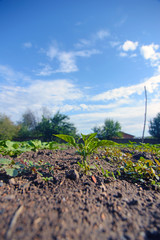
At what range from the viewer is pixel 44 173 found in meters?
1.81

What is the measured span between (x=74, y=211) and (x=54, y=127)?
20899mm

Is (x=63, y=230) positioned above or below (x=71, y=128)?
below

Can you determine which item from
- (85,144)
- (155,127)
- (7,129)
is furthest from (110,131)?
(85,144)

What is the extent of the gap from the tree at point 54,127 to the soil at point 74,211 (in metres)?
20.0

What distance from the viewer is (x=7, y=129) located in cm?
2641

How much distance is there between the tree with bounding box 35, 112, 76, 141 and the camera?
70.8ft

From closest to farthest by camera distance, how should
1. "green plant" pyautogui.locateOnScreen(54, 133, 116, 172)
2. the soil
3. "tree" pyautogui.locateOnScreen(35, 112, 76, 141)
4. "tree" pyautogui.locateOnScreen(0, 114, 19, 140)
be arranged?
1. the soil
2. "green plant" pyautogui.locateOnScreen(54, 133, 116, 172)
3. "tree" pyautogui.locateOnScreen(35, 112, 76, 141)
4. "tree" pyautogui.locateOnScreen(0, 114, 19, 140)

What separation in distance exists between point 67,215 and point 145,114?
23.0 metres

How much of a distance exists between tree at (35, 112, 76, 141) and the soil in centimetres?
1997

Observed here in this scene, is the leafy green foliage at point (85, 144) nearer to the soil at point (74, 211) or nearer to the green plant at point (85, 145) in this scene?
the green plant at point (85, 145)

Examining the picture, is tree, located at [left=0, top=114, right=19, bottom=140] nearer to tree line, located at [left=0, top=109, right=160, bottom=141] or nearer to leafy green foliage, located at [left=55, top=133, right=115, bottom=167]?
tree line, located at [left=0, top=109, right=160, bottom=141]

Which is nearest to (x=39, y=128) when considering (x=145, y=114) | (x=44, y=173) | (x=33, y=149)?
(x=145, y=114)

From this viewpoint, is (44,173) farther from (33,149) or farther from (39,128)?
(39,128)

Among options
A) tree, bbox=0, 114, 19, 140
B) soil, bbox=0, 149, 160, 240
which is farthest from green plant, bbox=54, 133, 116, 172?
tree, bbox=0, 114, 19, 140
